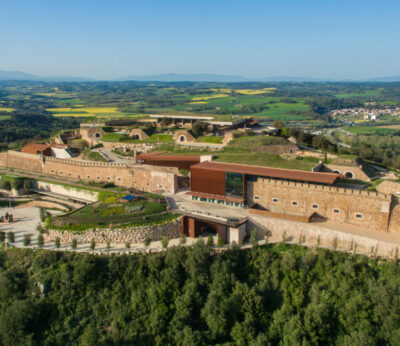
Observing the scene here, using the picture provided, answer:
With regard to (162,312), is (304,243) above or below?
above

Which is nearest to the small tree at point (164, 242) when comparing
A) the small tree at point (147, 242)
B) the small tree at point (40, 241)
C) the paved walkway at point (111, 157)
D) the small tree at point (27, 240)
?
the small tree at point (147, 242)

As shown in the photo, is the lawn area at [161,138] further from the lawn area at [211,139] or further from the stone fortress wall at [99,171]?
the stone fortress wall at [99,171]

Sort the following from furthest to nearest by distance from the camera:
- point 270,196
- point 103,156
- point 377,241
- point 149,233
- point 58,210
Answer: point 103,156, point 58,210, point 270,196, point 149,233, point 377,241

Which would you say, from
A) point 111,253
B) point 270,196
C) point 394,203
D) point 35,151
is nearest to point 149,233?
point 111,253

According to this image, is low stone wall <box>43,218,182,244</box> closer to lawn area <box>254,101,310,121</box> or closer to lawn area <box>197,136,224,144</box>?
lawn area <box>197,136,224,144</box>

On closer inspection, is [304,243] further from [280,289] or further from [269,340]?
[269,340]

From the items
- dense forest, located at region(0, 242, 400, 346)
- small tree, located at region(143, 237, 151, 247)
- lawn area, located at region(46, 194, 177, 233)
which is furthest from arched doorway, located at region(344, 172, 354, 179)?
small tree, located at region(143, 237, 151, 247)
